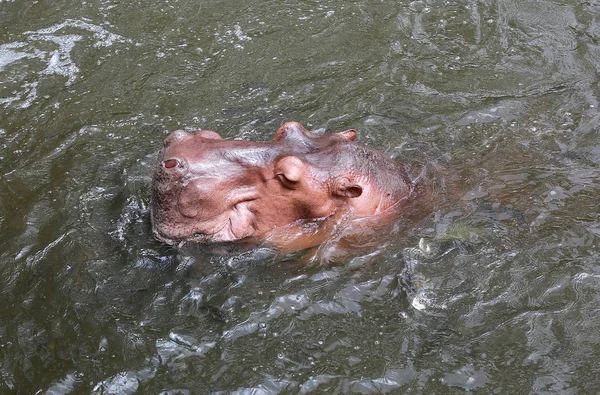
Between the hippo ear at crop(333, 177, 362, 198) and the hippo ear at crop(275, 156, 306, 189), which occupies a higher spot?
the hippo ear at crop(275, 156, 306, 189)

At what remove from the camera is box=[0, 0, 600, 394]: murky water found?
13.0 ft

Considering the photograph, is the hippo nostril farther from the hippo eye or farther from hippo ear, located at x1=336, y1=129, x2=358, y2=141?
hippo ear, located at x1=336, y1=129, x2=358, y2=141

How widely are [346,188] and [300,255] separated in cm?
63

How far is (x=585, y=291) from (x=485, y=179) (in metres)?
1.21

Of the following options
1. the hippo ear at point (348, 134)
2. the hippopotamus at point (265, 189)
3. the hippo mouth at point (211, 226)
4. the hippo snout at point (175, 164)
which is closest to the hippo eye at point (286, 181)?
the hippopotamus at point (265, 189)

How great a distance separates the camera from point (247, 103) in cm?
647

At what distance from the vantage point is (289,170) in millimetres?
3977

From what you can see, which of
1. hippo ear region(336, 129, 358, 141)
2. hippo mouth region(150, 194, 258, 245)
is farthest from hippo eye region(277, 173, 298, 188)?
hippo ear region(336, 129, 358, 141)

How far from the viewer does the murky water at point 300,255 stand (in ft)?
13.0

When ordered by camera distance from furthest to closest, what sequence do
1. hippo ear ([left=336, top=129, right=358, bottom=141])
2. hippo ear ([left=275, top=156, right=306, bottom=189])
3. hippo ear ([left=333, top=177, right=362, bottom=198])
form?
hippo ear ([left=336, top=129, right=358, bottom=141]) → hippo ear ([left=333, top=177, right=362, bottom=198]) → hippo ear ([left=275, top=156, right=306, bottom=189])

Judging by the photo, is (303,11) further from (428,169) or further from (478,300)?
(478,300)

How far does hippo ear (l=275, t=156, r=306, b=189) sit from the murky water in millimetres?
720

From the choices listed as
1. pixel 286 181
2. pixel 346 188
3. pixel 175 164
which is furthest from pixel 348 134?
pixel 175 164

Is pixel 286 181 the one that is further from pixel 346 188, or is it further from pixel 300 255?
pixel 300 255
